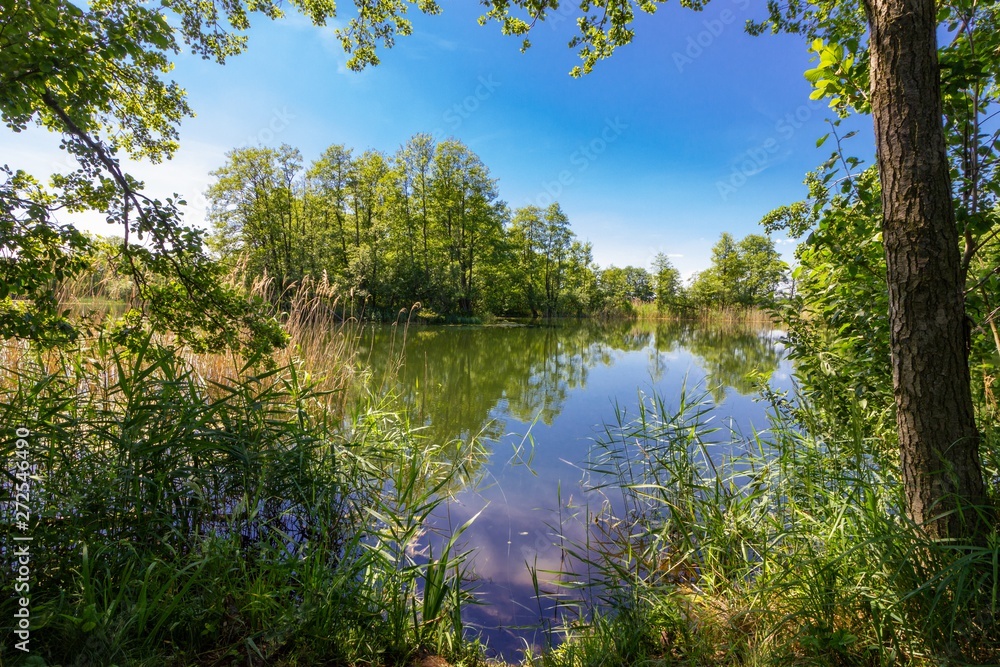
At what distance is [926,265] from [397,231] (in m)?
32.1

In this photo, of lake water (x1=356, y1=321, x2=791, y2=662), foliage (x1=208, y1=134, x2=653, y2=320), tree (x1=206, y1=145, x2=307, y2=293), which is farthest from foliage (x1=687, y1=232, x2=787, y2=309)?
tree (x1=206, y1=145, x2=307, y2=293)

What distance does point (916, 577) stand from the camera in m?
1.49

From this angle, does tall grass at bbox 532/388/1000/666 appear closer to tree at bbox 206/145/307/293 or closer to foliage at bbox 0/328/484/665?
foliage at bbox 0/328/484/665

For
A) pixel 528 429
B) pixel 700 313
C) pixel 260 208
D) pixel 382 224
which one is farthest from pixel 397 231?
pixel 700 313

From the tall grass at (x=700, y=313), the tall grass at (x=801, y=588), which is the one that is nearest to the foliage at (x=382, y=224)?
the tall grass at (x=700, y=313)

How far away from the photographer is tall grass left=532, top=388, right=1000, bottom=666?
1.37m

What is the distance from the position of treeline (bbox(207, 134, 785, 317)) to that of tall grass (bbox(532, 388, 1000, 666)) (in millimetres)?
22870

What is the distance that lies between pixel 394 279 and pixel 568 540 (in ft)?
85.9

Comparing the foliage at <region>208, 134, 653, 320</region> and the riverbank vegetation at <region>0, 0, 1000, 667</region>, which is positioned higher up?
the foliage at <region>208, 134, 653, 320</region>

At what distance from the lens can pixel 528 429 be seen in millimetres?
5719

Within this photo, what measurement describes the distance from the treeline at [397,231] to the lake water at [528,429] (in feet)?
53.4

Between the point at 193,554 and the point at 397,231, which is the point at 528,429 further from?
the point at 397,231

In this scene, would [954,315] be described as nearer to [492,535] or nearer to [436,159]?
[492,535]

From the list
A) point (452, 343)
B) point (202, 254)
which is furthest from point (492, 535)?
point (452, 343)
